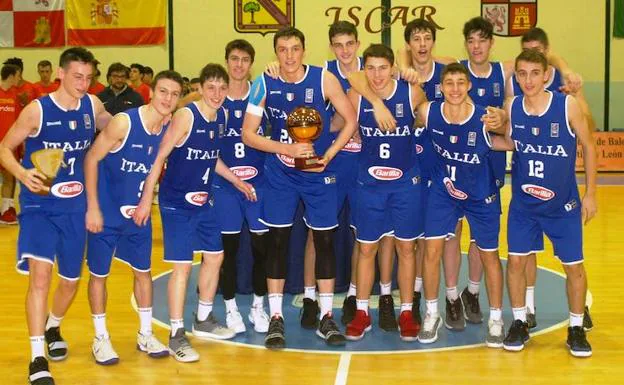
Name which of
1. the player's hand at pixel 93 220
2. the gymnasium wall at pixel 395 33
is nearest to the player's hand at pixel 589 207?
the player's hand at pixel 93 220

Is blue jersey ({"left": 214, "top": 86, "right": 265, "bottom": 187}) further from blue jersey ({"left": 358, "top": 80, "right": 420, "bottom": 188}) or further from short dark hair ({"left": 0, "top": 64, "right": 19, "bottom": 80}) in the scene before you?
short dark hair ({"left": 0, "top": 64, "right": 19, "bottom": 80})

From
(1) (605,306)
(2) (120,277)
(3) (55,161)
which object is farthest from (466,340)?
(2) (120,277)

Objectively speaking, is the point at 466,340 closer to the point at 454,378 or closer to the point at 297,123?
the point at 454,378

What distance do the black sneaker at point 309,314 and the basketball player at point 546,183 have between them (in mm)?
1297

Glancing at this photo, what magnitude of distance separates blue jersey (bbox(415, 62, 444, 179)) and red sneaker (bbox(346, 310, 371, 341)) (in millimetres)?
988

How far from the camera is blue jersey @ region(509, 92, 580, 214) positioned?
16.7ft

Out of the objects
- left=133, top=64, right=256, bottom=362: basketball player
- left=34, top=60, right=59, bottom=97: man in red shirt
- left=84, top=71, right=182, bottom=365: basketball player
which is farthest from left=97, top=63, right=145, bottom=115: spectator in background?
left=84, top=71, right=182, bottom=365: basketball player

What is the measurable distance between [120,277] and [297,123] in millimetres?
2999

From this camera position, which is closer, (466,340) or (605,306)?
(466,340)

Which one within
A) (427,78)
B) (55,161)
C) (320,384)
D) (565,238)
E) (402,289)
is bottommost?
(320,384)

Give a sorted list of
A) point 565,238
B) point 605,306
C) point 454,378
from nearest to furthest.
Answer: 1. point 454,378
2. point 565,238
3. point 605,306

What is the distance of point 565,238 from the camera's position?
5203 mm

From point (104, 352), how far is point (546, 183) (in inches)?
108

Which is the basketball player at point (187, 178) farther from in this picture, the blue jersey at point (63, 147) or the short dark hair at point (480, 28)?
the short dark hair at point (480, 28)
